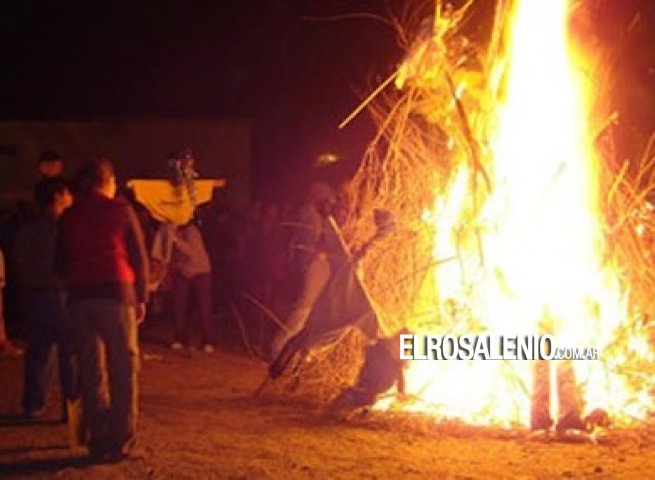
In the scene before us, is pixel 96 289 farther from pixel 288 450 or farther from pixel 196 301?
pixel 196 301

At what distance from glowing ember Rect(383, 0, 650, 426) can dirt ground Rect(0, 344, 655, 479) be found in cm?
66

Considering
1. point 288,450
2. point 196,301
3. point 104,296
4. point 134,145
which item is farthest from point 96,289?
point 134,145

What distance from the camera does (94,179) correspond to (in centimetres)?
697

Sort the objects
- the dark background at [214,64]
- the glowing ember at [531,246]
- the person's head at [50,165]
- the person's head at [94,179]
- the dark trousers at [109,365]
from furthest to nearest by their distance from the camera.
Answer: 1. the dark background at [214,64]
2. the person's head at [50,165]
3. the glowing ember at [531,246]
4. the person's head at [94,179]
5. the dark trousers at [109,365]

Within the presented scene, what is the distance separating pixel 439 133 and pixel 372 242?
140cm

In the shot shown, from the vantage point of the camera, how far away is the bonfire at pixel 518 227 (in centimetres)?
823

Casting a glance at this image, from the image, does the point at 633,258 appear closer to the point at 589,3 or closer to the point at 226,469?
the point at 589,3

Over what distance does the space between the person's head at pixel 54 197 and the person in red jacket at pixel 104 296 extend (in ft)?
3.63

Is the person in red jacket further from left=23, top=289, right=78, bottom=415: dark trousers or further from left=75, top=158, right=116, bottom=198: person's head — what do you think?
left=23, top=289, right=78, bottom=415: dark trousers

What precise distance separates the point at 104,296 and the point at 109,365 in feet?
1.44

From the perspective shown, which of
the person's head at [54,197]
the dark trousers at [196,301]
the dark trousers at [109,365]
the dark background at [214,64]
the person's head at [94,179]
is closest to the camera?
the dark trousers at [109,365]

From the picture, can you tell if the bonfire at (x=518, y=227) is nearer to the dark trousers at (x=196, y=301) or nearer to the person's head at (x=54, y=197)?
the person's head at (x=54, y=197)

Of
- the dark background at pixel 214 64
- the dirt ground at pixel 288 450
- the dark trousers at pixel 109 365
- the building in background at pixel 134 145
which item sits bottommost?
the dirt ground at pixel 288 450

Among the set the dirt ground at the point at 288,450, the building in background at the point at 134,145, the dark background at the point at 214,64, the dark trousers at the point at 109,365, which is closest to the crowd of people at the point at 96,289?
the dark trousers at the point at 109,365
